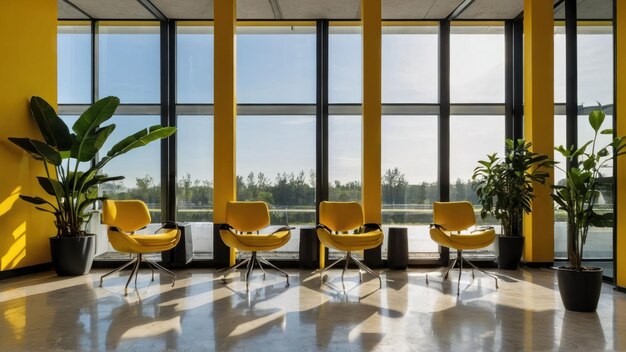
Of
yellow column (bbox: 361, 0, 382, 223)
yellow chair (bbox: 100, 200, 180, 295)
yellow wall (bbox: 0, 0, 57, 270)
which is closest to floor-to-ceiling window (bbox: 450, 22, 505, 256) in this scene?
yellow column (bbox: 361, 0, 382, 223)

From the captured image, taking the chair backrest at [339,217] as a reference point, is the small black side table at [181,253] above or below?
below

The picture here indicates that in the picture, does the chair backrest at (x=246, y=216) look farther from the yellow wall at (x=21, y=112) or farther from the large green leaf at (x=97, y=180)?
the yellow wall at (x=21, y=112)

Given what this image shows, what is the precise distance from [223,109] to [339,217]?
2263mm

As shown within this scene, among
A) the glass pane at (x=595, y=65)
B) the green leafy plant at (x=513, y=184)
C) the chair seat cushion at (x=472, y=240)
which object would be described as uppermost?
the glass pane at (x=595, y=65)

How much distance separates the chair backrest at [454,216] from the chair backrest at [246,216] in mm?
2334

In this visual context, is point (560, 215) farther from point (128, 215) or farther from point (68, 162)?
point (68, 162)

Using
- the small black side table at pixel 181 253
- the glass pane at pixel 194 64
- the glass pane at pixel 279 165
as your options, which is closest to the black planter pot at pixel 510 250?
the glass pane at pixel 279 165

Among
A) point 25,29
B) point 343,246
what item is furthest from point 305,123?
point 25,29

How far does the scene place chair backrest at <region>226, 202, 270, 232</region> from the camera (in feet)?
18.1

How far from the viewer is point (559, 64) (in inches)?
248

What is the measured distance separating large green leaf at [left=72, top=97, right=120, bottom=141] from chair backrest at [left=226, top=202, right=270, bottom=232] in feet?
6.51

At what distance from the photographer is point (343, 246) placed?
4.96 metres

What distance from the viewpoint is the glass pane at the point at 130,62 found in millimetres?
6547

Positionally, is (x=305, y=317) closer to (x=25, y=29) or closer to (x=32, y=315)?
(x=32, y=315)
